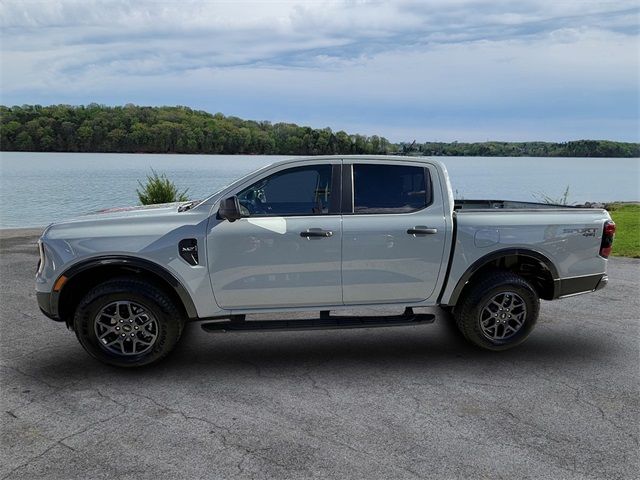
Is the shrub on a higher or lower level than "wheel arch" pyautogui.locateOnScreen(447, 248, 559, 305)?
lower

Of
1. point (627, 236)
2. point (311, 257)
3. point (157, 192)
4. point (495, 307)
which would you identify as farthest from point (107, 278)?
point (627, 236)

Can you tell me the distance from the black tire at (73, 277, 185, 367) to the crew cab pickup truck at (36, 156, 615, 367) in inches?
0.5

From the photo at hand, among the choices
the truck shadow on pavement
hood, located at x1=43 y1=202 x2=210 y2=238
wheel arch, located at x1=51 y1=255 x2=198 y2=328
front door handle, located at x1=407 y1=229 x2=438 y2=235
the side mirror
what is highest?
the side mirror

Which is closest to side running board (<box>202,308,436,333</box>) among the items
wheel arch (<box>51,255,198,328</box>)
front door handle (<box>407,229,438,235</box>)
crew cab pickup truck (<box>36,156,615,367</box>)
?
crew cab pickup truck (<box>36,156,615,367</box>)

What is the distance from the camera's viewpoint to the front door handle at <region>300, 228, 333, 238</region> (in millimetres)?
4875

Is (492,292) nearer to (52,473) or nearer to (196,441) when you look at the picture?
(196,441)

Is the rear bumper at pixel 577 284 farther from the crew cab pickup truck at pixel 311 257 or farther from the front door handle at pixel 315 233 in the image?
the front door handle at pixel 315 233

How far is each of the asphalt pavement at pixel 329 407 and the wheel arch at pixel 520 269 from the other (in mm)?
597

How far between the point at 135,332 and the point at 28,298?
11.3 ft

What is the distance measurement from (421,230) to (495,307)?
1088 mm

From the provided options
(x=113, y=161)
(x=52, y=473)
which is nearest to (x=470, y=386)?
(x=52, y=473)

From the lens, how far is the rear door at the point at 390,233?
16.3 feet

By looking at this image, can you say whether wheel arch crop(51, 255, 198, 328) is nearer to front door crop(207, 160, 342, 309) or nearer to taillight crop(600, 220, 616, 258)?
front door crop(207, 160, 342, 309)

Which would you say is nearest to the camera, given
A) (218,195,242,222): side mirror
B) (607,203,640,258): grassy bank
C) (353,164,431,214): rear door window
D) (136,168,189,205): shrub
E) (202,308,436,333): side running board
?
(218,195,242,222): side mirror
